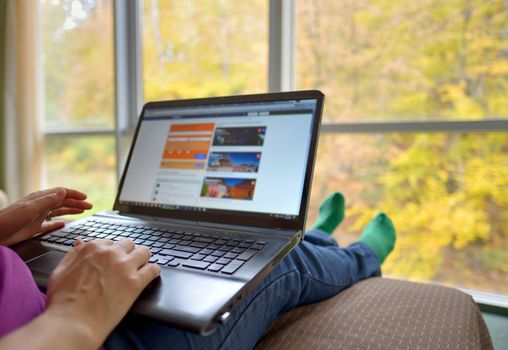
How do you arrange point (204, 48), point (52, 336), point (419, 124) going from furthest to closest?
point (204, 48) < point (419, 124) < point (52, 336)

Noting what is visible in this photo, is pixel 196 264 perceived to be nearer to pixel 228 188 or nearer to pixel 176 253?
pixel 176 253

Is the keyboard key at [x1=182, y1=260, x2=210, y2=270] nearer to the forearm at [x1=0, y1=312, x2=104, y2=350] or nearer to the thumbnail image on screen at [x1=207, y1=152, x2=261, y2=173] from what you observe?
the forearm at [x1=0, y1=312, x2=104, y2=350]

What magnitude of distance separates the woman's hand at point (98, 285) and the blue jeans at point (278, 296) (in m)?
0.06

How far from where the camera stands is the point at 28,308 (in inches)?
16.6

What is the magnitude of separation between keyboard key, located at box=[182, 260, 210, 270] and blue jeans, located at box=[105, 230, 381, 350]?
0.28ft

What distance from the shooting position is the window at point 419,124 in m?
1.34

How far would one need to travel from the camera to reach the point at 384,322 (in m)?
0.66

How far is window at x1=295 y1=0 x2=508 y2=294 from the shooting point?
1344mm

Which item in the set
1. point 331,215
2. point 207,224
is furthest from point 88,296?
point 331,215

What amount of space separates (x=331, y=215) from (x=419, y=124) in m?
0.49

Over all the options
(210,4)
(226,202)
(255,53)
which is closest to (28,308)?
(226,202)

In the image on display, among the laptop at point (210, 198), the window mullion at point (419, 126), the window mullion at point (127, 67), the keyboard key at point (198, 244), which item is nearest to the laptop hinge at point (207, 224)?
the laptop at point (210, 198)

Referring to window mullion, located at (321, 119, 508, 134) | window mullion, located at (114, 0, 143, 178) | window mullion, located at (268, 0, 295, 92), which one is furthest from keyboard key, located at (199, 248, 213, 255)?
window mullion, located at (114, 0, 143, 178)

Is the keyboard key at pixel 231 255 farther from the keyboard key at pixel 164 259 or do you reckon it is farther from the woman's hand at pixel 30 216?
the woman's hand at pixel 30 216
